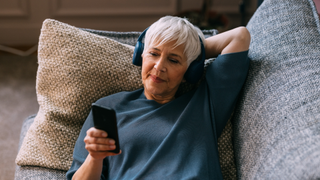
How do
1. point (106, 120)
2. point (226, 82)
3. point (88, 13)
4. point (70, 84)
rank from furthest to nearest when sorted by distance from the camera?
point (88, 13)
point (70, 84)
point (226, 82)
point (106, 120)

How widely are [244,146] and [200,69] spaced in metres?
0.29

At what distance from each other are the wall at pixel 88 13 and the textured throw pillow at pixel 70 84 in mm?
1653

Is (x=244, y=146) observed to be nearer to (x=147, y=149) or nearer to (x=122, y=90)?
(x=147, y=149)

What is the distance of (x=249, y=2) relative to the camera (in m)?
2.96

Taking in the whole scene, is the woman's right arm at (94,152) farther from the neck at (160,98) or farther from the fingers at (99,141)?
the neck at (160,98)

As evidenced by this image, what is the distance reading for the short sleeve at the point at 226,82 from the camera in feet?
3.61

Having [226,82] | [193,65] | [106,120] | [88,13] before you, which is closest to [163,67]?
[193,65]

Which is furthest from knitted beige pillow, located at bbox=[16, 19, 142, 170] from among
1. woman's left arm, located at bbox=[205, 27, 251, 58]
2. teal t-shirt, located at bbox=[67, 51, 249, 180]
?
woman's left arm, located at bbox=[205, 27, 251, 58]

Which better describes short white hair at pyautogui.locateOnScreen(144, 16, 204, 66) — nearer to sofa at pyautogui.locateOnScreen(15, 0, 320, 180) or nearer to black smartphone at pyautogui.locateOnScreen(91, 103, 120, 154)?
sofa at pyautogui.locateOnScreen(15, 0, 320, 180)

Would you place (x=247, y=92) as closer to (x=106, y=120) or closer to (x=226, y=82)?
(x=226, y=82)

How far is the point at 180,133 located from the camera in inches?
42.6

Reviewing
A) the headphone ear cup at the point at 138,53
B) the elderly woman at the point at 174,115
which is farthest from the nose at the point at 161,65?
the headphone ear cup at the point at 138,53

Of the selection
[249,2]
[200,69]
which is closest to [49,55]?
[200,69]

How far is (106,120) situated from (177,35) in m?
0.41
